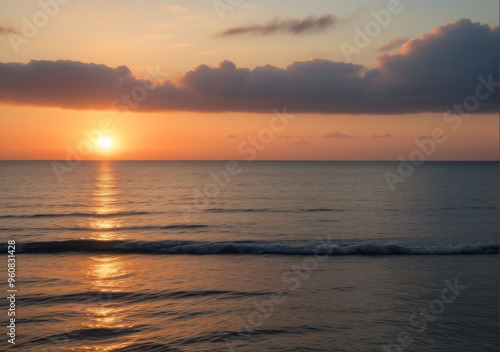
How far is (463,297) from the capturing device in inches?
907

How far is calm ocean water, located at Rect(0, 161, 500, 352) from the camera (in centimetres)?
1820

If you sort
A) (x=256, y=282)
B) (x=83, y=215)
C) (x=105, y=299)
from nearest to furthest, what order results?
(x=105, y=299) < (x=256, y=282) < (x=83, y=215)

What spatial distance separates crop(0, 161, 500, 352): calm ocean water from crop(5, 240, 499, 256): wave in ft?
0.47

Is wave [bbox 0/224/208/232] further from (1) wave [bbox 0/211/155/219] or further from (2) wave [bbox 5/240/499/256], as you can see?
(1) wave [bbox 0/211/155/219]

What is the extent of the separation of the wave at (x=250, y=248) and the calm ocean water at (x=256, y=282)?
0.14 metres

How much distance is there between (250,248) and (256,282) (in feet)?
32.2

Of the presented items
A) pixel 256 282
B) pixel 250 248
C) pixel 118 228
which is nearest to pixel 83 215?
pixel 118 228

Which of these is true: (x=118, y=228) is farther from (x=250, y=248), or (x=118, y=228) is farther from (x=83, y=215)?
(x=250, y=248)

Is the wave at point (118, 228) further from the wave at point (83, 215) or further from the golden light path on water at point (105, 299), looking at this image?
the wave at point (83, 215)

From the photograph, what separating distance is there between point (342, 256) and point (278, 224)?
14325 mm

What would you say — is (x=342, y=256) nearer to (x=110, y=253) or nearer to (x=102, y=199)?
(x=110, y=253)

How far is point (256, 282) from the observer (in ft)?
86.5

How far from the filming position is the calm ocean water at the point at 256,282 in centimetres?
1820

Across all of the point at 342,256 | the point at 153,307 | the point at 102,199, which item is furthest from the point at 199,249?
the point at 102,199
